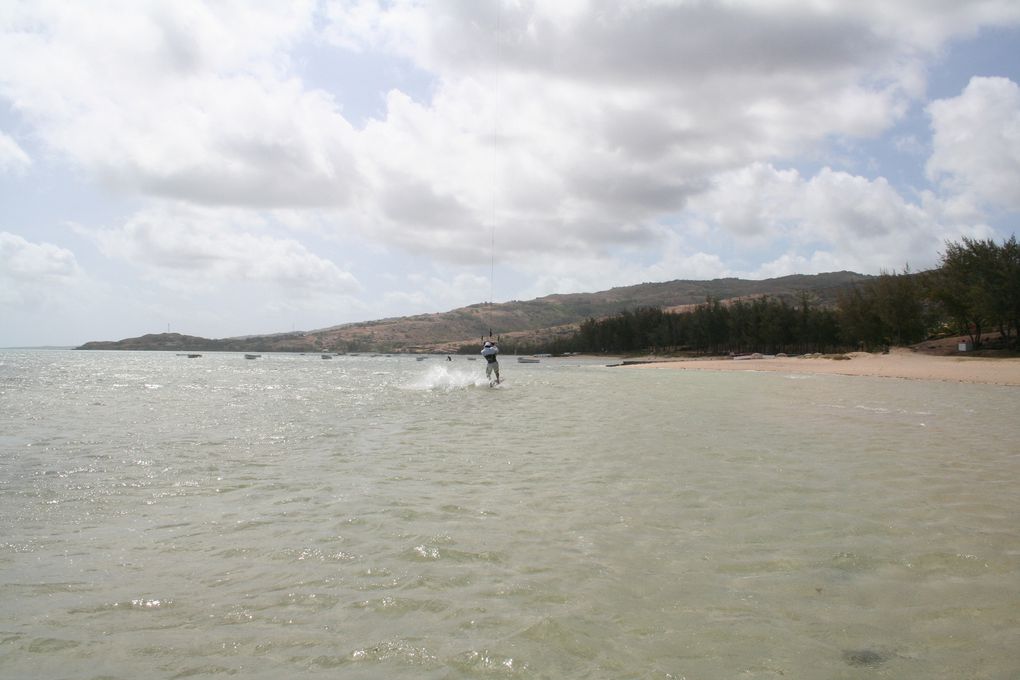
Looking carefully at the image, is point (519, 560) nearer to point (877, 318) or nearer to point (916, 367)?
point (916, 367)

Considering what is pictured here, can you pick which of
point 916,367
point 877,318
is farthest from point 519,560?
point 877,318

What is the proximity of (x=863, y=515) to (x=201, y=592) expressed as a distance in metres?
7.10

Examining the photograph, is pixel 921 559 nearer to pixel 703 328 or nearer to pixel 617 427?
pixel 617 427

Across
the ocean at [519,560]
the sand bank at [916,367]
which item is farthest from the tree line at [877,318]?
the ocean at [519,560]

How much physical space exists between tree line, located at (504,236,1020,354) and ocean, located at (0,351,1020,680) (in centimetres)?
4830

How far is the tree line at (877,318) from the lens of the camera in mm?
50812

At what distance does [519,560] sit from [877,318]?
264 feet

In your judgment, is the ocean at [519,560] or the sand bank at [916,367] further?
the sand bank at [916,367]

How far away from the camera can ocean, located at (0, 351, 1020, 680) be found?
4000 millimetres

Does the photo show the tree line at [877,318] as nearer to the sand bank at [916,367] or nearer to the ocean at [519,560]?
the sand bank at [916,367]

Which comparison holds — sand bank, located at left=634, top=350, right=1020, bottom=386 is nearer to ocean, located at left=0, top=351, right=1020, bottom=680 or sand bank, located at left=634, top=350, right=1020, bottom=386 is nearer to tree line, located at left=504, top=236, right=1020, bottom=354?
tree line, located at left=504, top=236, right=1020, bottom=354

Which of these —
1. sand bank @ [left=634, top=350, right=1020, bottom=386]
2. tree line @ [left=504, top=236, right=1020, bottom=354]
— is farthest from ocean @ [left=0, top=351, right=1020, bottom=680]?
tree line @ [left=504, top=236, right=1020, bottom=354]

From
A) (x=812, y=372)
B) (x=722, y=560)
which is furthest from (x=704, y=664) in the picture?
(x=812, y=372)

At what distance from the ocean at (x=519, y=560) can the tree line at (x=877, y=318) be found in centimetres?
4830
